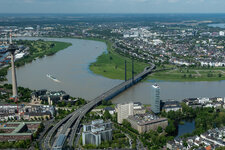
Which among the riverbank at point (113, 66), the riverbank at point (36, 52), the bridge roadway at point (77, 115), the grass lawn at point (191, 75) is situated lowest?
the bridge roadway at point (77, 115)

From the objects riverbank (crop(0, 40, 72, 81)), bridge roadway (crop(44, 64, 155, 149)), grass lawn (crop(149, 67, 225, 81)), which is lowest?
bridge roadway (crop(44, 64, 155, 149))

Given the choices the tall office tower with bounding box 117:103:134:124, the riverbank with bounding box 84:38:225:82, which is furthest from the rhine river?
the tall office tower with bounding box 117:103:134:124

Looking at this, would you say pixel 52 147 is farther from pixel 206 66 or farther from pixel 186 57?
pixel 186 57

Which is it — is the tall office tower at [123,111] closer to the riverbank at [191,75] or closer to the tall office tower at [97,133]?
the tall office tower at [97,133]

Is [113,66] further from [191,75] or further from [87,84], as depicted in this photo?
[191,75]

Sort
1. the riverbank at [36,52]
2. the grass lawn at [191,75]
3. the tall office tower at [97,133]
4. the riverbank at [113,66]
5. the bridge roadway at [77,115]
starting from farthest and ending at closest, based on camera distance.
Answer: the riverbank at [36,52] → the riverbank at [113,66] → the grass lawn at [191,75] → the bridge roadway at [77,115] → the tall office tower at [97,133]

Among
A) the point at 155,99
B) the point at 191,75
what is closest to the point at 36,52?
the point at 191,75

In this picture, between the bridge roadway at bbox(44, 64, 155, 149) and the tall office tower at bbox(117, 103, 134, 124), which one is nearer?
the bridge roadway at bbox(44, 64, 155, 149)

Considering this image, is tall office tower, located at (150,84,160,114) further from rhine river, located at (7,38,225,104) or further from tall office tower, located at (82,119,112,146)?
tall office tower, located at (82,119,112,146)

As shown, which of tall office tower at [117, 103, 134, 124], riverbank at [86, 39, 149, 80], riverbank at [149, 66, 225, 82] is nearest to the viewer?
tall office tower at [117, 103, 134, 124]

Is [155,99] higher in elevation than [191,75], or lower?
higher

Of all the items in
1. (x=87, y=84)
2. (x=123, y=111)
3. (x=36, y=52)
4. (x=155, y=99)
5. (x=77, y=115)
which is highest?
(x=36, y=52)

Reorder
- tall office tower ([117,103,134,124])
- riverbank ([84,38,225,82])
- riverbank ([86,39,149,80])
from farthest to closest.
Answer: riverbank ([86,39,149,80])
riverbank ([84,38,225,82])
tall office tower ([117,103,134,124])

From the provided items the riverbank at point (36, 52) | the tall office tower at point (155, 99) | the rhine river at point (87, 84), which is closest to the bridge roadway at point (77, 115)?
the rhine river at point (87, 84)
